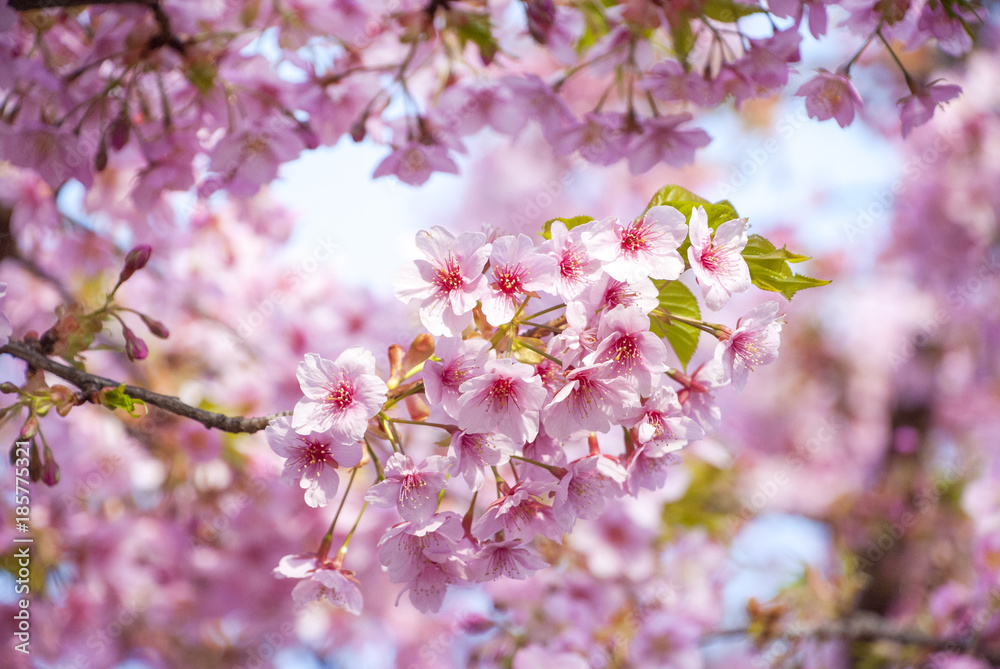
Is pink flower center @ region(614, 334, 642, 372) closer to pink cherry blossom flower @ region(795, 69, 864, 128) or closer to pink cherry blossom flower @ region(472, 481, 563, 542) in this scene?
pink cherry blossom flower @ region(472, 481, 563, 542)

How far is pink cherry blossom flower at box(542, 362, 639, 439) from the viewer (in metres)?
0.96

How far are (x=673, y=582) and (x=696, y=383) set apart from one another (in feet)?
6.12

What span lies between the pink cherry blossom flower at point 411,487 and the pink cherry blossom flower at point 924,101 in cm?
122

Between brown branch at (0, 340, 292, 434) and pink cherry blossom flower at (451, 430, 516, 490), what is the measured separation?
27 cm

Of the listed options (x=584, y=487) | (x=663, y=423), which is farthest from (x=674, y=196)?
(x=584, y=487)

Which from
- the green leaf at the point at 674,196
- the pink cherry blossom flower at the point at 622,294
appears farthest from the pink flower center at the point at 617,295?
the green leaf at the point at 674,196

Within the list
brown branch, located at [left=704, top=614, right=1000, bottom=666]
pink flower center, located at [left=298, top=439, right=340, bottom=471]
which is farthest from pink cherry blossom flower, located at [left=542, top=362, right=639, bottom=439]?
brown branch, located at [left=704, top=614, right=1000, bottom=666]

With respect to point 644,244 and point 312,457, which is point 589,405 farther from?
point 312,457

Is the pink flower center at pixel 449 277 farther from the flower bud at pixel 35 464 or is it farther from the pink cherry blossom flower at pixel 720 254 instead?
the flower bud at pixel 35 464

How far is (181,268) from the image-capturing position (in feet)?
10.3

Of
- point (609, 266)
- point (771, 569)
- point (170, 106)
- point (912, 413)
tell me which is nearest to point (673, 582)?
point (771, 569)

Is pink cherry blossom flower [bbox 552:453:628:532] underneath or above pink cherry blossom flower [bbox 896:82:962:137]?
underneath

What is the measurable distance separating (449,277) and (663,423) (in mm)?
378

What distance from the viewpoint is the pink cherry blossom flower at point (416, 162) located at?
61.9 inches
